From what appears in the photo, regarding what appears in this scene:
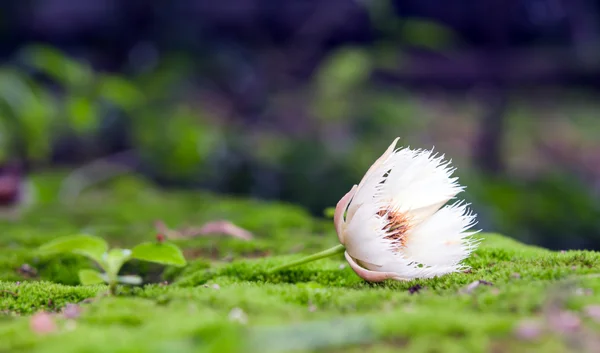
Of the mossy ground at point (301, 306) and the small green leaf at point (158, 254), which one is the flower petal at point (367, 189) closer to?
the mossy ground at point (301, 306)

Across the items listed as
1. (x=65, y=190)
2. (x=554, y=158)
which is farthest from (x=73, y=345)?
(x=554, y=158)

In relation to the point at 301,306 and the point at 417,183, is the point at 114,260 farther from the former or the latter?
the point at 417,183

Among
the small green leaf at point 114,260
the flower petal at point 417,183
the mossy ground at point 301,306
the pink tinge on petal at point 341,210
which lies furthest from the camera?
the flower petal at point 417,183

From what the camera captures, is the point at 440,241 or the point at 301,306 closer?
the point at 301,306

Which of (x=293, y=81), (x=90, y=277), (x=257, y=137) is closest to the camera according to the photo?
(x=90, y=277)

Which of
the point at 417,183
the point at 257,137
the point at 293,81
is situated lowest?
the point at 257,137

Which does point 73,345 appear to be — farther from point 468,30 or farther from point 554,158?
point 554,158

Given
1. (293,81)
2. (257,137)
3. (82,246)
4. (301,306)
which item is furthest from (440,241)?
(293,81)

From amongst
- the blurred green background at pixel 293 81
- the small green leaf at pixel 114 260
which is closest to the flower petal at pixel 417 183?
the small green leaf at pixel 114 260
